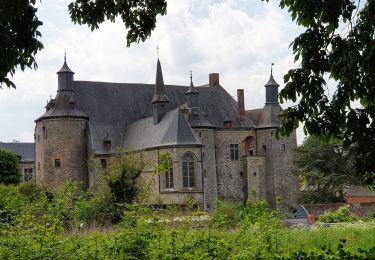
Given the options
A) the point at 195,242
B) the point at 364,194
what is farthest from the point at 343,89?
the point at 364,194

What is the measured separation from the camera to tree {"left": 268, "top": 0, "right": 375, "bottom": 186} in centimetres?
907

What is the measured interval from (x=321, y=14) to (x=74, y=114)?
47848 millimetres

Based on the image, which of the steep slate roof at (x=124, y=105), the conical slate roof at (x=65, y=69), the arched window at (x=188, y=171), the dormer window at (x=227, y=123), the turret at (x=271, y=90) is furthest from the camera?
the turret at (x=271, y=90)

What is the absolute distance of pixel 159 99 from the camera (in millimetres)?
55219

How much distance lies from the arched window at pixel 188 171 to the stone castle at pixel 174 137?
3.0 inches

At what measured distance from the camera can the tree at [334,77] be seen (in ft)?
29.8

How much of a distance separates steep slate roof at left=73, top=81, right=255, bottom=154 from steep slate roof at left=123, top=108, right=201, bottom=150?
3.02 ft

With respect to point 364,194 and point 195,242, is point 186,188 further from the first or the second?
point 195,242

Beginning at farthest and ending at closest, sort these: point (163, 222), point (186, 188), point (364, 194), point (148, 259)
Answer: point (364, 194) < point (186, 188) < point (163, 222) < point (148, 259)

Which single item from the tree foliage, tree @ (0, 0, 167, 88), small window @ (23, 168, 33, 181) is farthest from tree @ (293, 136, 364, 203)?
the tree foliage

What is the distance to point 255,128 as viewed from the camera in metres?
60.5

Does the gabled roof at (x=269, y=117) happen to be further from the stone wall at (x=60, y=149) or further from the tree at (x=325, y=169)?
the stone wall at (x=60, y=149)

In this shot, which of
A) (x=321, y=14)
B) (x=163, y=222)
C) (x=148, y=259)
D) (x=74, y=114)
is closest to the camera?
(x=321, y=14)

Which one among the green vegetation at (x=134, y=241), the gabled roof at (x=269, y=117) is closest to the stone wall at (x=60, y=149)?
the gabled roof at (x=269, y=117)
